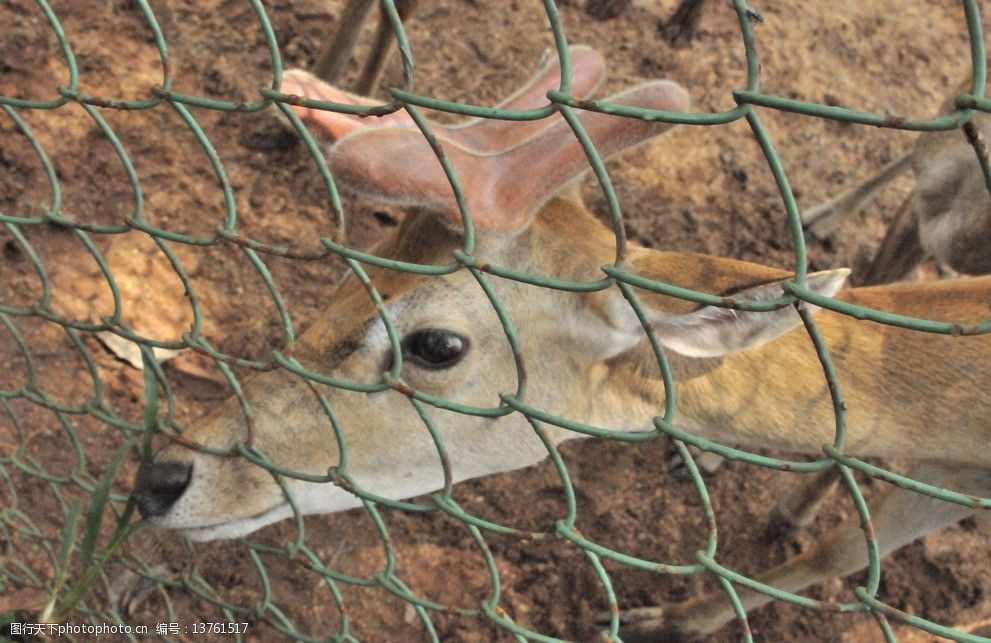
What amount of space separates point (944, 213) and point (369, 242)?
7.61ft

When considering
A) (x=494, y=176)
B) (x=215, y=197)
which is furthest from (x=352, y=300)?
(x=215, y=197)

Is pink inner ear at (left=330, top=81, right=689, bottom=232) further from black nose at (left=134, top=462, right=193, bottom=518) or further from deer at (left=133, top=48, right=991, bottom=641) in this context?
black nose at (left=134, top=462, right=193, bottom=518)

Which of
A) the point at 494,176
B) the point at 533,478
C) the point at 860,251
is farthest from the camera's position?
the point at 860,251

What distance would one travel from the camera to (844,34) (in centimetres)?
542

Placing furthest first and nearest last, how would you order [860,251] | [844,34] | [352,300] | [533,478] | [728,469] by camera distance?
[844,34]
[860,251]
[728,469]
[533,478]
[352,300]

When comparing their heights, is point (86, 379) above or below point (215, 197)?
below

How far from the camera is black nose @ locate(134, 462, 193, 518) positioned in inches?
82.2

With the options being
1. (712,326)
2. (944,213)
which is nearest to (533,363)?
(712,326)

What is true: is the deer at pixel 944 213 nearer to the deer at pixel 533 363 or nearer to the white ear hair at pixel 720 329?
the deer at pixel 533 363

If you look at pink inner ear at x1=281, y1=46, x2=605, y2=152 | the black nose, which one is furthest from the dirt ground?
pink inner ear at x1=281, y1=46, x2=605, y2=152

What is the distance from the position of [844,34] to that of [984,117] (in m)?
2.20

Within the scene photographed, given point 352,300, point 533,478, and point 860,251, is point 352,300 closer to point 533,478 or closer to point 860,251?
point 533,478

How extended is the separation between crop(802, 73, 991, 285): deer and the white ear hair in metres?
1.75

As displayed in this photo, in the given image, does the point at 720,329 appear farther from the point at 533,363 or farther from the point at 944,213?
the point at 944,213
